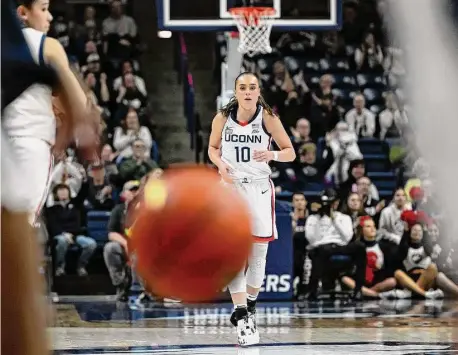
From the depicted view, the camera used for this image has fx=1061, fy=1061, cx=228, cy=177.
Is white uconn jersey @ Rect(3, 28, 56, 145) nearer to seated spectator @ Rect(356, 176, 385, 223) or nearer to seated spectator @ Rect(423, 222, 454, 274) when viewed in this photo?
seated spectator @ Rect(423, 222, 454, 274)

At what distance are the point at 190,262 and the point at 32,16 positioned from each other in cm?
130

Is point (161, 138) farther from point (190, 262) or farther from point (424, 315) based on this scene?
point (190, 262)

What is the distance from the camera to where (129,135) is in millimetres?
12461

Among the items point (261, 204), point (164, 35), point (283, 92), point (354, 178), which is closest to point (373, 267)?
point (354, 178)

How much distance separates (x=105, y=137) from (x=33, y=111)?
7.28 m

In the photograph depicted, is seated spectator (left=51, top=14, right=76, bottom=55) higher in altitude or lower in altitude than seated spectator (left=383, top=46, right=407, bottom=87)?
higher

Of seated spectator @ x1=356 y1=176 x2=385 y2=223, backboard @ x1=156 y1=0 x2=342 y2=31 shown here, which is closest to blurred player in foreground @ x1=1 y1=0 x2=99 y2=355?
backboard @ x1=156 y1=0 x2=342 y2=31

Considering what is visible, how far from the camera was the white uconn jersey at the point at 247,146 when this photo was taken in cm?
757

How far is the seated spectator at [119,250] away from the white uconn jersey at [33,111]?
21.2 feet

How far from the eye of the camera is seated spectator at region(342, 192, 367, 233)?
445 inches

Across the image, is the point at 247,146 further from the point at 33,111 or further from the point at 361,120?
the point at 361,120

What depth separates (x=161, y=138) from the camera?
15852 millimetres

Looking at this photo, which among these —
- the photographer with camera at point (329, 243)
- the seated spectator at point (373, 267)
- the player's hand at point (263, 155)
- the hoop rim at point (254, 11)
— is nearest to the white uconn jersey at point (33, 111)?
the player's hand at point (263, 155)

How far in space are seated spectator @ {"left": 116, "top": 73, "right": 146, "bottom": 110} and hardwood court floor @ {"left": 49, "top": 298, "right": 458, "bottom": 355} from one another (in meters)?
4.06
